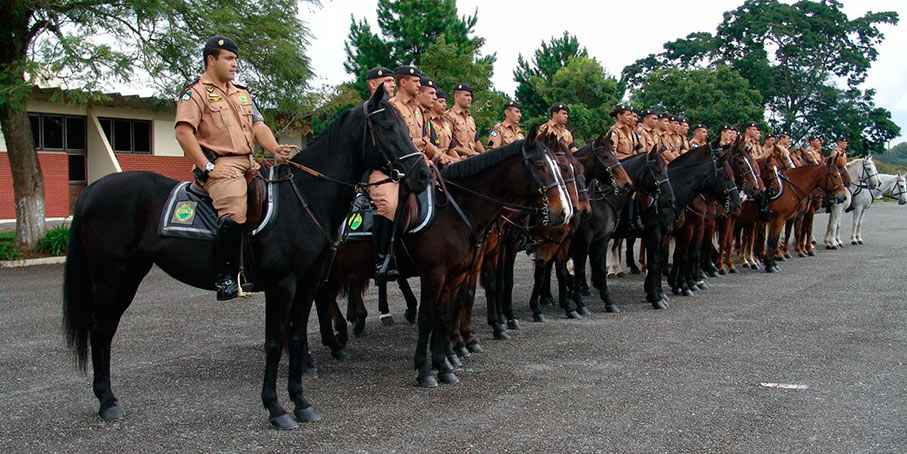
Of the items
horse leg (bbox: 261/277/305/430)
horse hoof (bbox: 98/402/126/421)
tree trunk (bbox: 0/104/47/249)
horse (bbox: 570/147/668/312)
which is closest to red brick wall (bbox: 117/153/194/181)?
tree trunk (bbox: 0/104/47/249)

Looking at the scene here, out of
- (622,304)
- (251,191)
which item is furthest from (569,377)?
(622,304)

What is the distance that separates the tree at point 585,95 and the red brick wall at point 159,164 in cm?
1521

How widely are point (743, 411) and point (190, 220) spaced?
13.8 ft

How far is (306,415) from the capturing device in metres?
5.58

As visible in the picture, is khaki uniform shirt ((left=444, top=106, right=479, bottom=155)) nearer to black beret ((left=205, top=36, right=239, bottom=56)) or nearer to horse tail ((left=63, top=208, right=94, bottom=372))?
black beret ((left=205, top=36, right=239, bottom=56))

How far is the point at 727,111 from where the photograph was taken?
38.0 meters

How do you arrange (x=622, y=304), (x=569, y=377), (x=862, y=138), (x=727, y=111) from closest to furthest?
1. (x=569, y=377)
2. (x=622, y=304)
3. (x=727, y=111)
4. (x=862, y=138)

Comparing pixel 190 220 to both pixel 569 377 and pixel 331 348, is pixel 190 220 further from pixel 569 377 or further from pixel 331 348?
pixel 569 377

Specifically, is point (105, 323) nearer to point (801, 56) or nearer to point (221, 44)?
point (221, 44)

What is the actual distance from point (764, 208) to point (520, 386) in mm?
10300

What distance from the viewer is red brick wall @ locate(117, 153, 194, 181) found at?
24.8m

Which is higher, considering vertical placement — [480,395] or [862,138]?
[862,138]

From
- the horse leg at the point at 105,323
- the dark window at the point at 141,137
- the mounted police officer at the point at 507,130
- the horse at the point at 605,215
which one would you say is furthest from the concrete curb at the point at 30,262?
the horse leg at the point at 105,323

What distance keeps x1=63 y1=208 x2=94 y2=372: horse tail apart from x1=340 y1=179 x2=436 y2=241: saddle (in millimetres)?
2076
